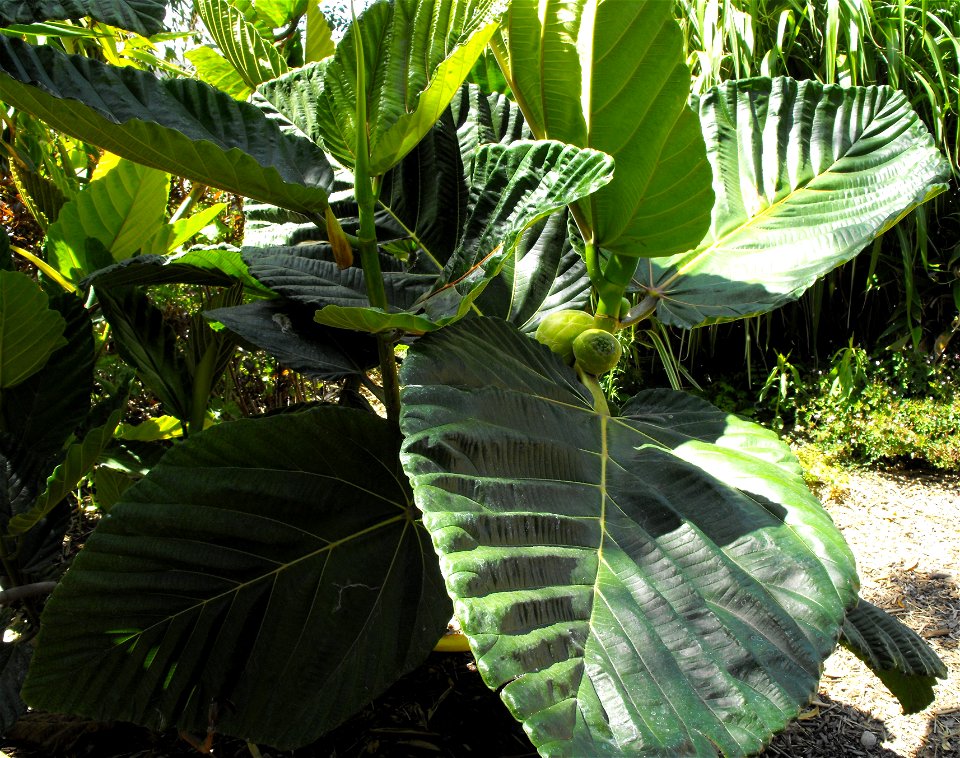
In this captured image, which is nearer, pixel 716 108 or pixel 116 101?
pixel 116 101

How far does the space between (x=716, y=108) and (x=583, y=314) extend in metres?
0.36

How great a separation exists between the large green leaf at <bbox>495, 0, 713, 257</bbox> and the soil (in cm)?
40

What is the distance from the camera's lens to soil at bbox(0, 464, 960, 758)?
1045mm

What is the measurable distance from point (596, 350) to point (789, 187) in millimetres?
362

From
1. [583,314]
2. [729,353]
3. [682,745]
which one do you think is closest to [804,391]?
[729,353]

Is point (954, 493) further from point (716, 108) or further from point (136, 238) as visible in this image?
point (136, 238)

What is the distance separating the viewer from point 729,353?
13.4 ft

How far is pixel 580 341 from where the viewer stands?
725 mm

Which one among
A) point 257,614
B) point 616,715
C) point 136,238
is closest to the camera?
point 616,715

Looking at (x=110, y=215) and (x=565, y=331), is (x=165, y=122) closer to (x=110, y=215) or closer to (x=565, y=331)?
(x=565, y=331)

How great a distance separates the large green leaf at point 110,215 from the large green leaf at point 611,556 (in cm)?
74

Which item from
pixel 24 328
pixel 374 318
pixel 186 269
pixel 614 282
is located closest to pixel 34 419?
pixel 24 328

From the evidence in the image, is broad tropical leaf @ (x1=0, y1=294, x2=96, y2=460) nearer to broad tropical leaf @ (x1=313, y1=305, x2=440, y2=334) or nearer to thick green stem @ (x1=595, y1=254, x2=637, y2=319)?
broad tropical leaf @ (x1=313, y1=305, x2=440, y2=334)

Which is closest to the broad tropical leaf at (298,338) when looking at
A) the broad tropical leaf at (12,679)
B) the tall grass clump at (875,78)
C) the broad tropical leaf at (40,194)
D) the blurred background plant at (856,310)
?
the broad tropical leaf at (12,679)
